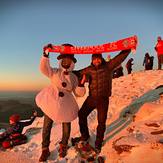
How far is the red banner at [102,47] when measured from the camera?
255 inches

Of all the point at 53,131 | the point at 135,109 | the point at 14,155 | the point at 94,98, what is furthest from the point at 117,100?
the point at 14,155

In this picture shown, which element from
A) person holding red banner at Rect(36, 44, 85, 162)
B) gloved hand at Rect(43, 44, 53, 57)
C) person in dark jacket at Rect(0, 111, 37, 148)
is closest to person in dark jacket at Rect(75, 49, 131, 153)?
person holding red banner at Rect(36, 44, 85, 162)

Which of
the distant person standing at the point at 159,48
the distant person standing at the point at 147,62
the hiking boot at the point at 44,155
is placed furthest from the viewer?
the distant person standing at the point at 147,62

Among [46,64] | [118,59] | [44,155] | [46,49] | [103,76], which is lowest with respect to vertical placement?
[44,155]

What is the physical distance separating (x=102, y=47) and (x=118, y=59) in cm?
55

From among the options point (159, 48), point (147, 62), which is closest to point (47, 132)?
point (159, 48)

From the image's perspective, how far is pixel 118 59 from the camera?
6570 millimetres

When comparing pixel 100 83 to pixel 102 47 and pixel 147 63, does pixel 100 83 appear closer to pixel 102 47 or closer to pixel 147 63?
pixel 102 47

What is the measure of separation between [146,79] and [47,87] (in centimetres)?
1001

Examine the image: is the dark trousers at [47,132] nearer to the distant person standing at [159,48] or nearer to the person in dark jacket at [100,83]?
the person in dark jacket at [100,83]

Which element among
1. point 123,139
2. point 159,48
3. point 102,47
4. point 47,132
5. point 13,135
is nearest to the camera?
point 123,139

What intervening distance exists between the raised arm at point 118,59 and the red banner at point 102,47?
99 mm

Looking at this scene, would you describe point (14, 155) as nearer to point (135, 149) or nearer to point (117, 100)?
point (135, 149)

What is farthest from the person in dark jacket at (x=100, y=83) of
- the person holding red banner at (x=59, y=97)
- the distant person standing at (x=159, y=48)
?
the distant person standing at (x=159, y=48)
